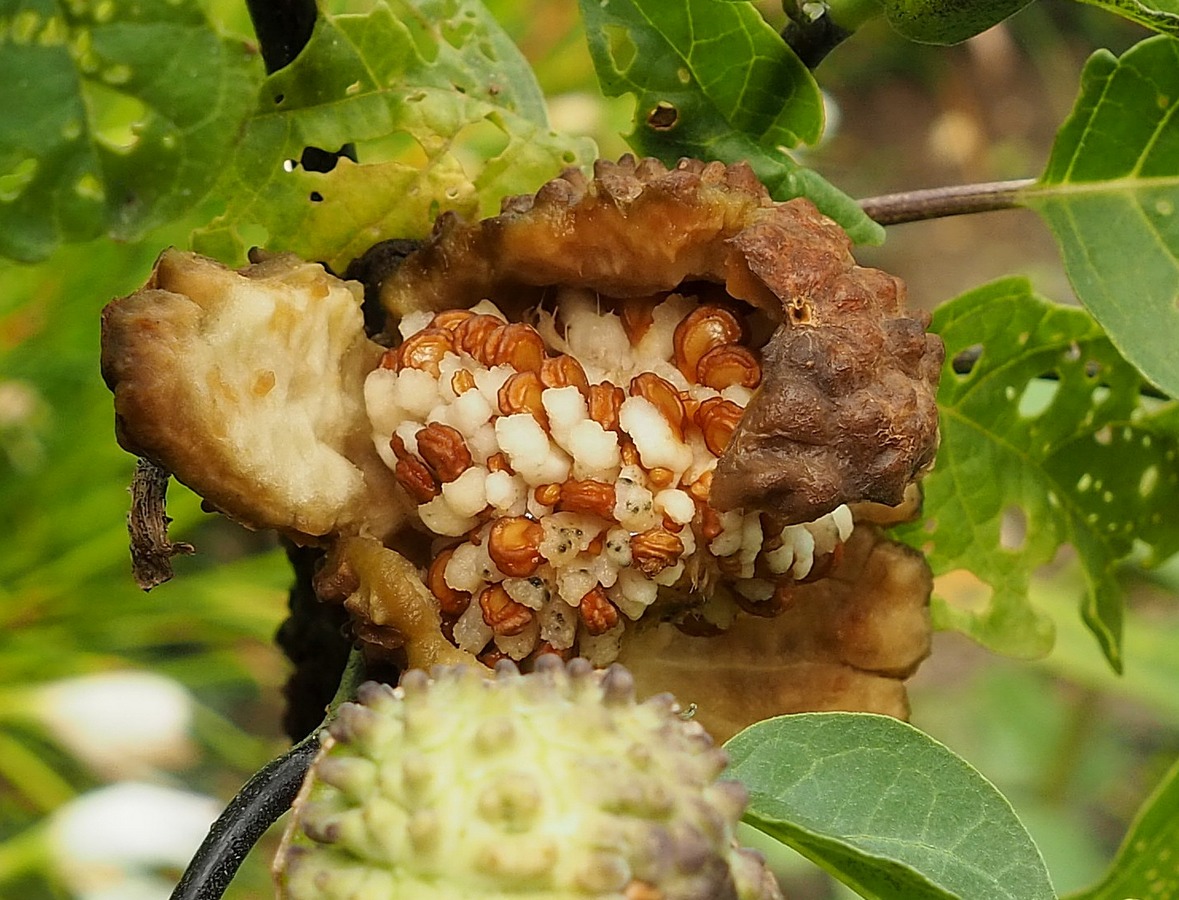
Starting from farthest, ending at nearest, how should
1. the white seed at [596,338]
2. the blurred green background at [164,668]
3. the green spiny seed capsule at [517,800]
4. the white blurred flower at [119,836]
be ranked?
the blurred green background at [164,668] < the white blurred flower at [119,836] < the white seed at [596,338] < the green spiny seed capsule at [517,800]

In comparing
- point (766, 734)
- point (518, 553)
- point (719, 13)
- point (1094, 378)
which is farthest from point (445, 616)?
point (1094, 378)

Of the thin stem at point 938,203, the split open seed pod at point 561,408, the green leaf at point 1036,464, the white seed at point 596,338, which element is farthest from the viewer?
the green leaf at point 1036,464

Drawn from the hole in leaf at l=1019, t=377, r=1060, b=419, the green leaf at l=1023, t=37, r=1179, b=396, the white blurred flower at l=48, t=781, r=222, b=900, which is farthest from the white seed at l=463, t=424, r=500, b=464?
the white blurred flower at l=48, t=781, r=222, b=900

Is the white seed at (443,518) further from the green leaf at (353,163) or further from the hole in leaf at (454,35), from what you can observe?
the hole in leaf at (454,35)

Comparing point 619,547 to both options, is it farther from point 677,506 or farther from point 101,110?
point 101,110

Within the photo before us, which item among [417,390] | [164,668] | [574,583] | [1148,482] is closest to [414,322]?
[417,390]

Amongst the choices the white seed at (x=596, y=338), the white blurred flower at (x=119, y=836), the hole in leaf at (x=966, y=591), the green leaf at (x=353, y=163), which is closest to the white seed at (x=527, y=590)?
the white seed at (x=596, y=338)

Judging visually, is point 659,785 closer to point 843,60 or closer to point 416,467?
point 416,467
